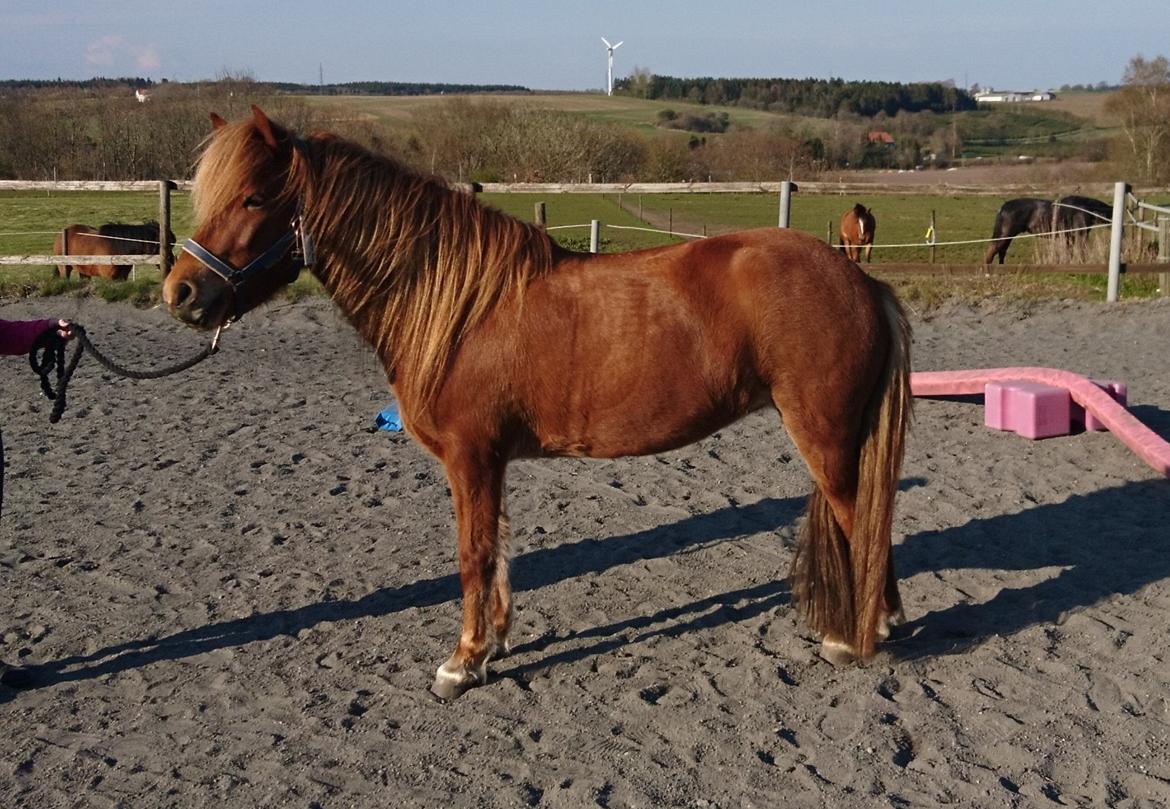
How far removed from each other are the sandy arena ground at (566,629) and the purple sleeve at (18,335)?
1.19m

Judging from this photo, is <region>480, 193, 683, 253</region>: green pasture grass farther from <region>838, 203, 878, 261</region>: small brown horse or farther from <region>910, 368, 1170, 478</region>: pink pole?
<region>910, 368, 1170, 478</region>: pink pole

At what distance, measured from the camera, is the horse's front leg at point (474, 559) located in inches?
148

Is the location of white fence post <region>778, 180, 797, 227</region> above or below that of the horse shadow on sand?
above

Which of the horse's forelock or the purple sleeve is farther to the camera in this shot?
the purple sleeve

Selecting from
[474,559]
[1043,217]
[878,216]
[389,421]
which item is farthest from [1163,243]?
[878,216]

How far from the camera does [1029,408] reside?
677 cm

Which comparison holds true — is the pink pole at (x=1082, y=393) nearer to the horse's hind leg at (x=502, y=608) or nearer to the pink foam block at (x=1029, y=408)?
the pink foam block at (x=1029, y=408)

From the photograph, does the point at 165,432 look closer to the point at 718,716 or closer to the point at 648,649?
the point at 648,649

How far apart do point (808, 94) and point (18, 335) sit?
286 ft

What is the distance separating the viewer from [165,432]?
7.16m

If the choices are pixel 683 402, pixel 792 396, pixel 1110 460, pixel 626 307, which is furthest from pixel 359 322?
pixel 1110 460

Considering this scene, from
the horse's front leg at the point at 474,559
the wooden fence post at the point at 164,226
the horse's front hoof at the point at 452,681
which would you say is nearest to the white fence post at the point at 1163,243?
the horse's front leg at the point at 474,559

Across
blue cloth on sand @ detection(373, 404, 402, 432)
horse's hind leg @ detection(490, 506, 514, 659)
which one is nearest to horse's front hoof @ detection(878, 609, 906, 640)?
horse's hind leg @ detection(490, 506, 514, 659)

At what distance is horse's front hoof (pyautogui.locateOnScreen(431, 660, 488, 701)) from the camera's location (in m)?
3.73
